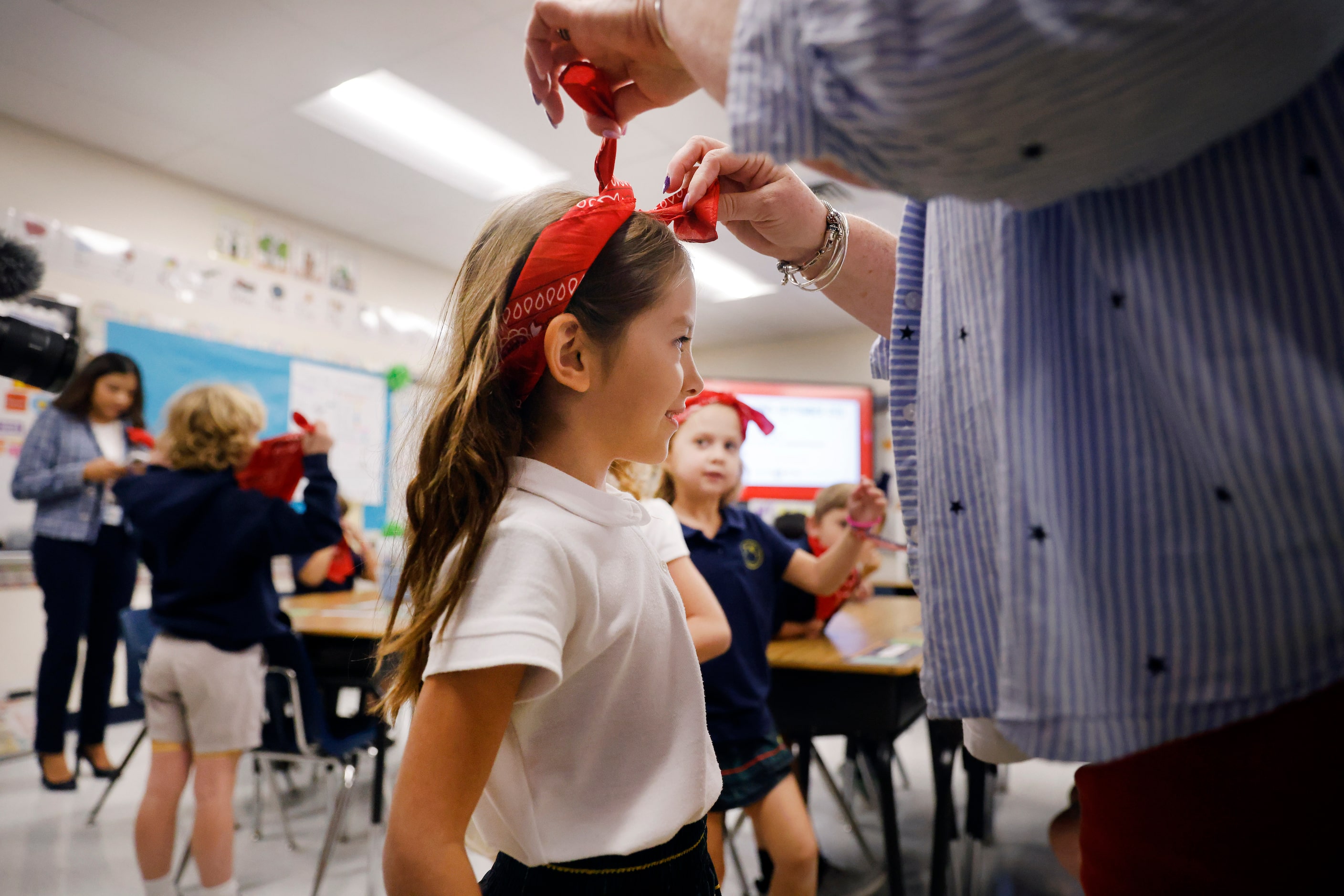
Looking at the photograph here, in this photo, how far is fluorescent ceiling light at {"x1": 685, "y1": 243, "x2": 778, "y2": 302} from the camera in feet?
18.9

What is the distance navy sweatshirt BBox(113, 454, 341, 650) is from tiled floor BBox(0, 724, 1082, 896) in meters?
0.78

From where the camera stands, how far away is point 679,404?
2.98 feet

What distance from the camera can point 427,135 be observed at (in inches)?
161

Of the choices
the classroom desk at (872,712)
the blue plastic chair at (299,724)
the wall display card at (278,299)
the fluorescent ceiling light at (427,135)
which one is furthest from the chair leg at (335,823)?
the wall display card at (278,299)

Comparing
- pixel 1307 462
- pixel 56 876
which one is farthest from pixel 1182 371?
pixel 56 876

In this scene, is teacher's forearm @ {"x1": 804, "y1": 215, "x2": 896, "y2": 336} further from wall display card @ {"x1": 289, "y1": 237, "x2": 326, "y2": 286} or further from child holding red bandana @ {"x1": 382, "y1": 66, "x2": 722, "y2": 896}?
wall display card @ {"x1": 289, "y1": 237, "x2": 326, "y2": 286}

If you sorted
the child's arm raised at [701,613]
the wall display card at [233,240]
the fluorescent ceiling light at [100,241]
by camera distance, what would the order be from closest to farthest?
1. the child's arm raised at [701,613]
2. the fluorescent ceiling light at [100,241]
3. the wall display card at [233,240]

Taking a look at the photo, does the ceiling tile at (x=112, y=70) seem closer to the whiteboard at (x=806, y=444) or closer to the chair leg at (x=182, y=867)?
the chair leg at (x=182, y=867)

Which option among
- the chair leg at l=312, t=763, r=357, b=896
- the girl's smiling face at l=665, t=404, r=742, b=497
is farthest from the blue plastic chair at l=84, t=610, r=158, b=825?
the girl's smiling face at l=665, t=404, r=742, b=497

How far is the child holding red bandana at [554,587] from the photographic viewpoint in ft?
2.15

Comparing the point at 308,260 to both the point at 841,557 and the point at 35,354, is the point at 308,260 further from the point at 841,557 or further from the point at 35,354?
the point at 841,557

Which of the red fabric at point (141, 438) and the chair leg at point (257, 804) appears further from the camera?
the red fabric at point (141, 438)

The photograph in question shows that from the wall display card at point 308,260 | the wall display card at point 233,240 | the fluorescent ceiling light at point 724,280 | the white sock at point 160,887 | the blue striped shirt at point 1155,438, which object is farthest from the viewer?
the fluorescent ceiling light at point 724,280

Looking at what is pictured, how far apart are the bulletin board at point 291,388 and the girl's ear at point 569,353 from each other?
127 inches
